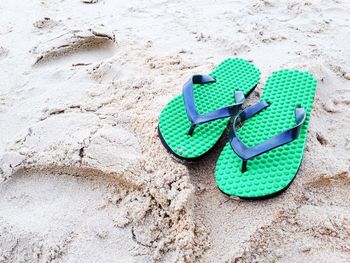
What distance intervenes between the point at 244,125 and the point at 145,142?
369mm

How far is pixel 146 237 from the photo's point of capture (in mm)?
1102

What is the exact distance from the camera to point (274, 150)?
128 centimetres

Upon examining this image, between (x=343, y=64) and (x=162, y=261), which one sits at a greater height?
(x=343, y=64)

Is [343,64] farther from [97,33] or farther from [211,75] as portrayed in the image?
[97,33]

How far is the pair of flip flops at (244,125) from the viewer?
1.20 metres

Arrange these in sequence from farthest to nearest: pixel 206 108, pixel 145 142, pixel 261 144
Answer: pixel 206 108
pixel 145 142
pixel 261 144

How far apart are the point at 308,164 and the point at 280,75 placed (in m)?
0.48

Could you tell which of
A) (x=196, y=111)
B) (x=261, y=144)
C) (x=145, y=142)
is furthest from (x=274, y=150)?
(x=145, y=142)

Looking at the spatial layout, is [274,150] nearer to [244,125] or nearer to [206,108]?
[244,125]

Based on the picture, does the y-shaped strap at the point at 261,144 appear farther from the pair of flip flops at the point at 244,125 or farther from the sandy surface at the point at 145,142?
the sandy surface at the point at 145,142

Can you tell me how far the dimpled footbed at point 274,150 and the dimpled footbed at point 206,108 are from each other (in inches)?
2.8

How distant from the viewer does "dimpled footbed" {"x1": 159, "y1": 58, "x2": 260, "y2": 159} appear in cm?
130

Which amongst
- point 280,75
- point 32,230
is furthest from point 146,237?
point 280,75

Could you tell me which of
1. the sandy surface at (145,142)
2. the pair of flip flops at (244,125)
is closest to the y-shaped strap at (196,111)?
the pair of flip flops at (244,125)
